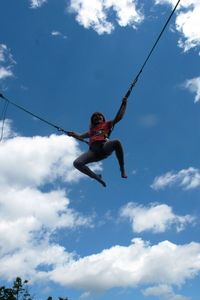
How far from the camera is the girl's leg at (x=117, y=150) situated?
33.2ft

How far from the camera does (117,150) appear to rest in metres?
10.3

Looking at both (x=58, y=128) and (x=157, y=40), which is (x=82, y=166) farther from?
(x=157, y=40)

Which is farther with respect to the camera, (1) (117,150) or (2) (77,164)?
(2) (77,164)

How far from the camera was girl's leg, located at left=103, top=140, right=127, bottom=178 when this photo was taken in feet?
33.2

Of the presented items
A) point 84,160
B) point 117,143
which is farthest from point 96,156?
point 117,143

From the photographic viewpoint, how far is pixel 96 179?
10.7 meters

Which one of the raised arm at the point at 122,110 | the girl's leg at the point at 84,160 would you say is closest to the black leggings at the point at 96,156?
the girl's leg at the point at 84,160

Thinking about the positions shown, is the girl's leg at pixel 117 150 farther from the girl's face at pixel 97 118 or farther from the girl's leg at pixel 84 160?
the girl's face at pixel 97 118

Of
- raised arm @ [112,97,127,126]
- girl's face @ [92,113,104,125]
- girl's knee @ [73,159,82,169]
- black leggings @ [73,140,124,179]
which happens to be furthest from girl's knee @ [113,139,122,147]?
girl's knee @ [73,159,82,169]

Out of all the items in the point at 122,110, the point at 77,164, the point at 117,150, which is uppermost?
the point at 122,110

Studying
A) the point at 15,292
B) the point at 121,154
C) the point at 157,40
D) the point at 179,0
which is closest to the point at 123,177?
the point at 121,154

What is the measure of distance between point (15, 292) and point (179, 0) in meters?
52.5

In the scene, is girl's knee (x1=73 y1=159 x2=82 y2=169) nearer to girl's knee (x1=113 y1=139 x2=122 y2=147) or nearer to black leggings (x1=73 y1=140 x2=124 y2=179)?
black leggings (x1=73 y1=140 x2=124 y2=179)

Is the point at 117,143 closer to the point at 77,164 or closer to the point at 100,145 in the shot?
the point at 100,145
